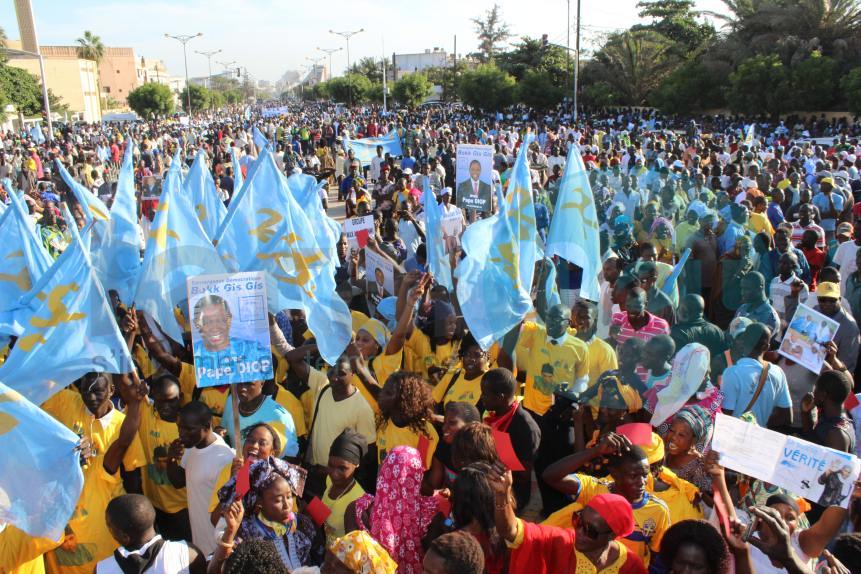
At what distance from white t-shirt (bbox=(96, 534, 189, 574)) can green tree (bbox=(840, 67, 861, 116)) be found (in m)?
28.7

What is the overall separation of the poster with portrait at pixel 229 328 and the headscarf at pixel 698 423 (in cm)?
216

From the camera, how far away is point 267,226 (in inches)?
253

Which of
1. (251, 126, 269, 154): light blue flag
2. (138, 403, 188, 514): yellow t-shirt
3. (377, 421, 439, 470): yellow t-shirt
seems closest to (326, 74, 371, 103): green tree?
(251, 126, 269, 154): light blue flag

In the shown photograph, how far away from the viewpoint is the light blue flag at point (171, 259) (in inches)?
208

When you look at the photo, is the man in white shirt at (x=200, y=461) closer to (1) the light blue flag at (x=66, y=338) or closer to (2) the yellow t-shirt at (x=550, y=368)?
(1) the light blue flag at (x=66, y=338)

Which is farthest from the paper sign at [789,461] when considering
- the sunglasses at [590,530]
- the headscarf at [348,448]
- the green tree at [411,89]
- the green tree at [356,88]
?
the green tree at [356,88]

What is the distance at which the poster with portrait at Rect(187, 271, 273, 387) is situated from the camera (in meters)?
3.84

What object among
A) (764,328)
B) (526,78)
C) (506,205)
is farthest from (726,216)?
(526,78)

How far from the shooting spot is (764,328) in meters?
4.27

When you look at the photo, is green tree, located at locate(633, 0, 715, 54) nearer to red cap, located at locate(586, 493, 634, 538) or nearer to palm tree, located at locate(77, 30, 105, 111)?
red cap, located at locate(586, 493, 634, 538)

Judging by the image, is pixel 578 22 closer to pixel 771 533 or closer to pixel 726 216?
pixel 726 216

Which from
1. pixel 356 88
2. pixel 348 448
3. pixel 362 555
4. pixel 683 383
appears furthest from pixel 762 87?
pixel 356 88

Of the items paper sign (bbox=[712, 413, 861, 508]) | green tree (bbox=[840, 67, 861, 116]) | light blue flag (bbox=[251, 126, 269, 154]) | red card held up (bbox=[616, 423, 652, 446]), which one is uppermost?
green tree (bbox=[840, 67, 861, 116])

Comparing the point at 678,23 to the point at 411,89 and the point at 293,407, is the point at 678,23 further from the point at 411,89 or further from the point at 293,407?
the point at 293,407
